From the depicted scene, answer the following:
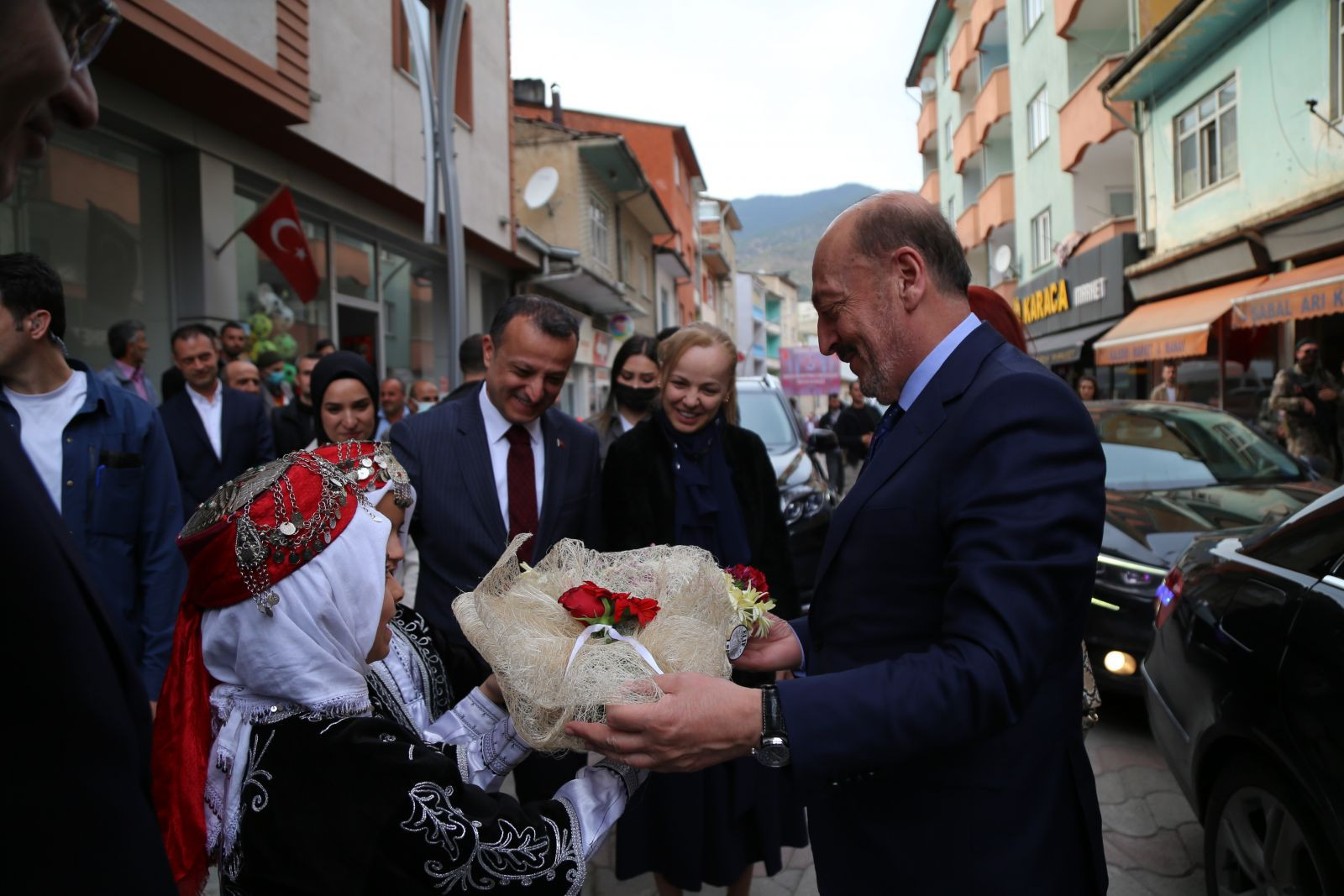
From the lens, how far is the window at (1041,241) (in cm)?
2288

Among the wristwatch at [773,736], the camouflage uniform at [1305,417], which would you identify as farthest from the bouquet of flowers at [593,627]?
the camouflage uniform at [1305,417]

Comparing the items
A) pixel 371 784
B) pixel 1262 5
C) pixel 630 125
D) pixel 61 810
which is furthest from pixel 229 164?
pixel 630 125

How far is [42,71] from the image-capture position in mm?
828

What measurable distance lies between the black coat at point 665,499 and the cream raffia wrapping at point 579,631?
1.17m

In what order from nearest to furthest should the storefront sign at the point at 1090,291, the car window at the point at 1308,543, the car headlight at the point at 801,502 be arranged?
the car window at the point at 1308,543 < the car headlight at the point at 801,502 < the storefront sign at the point at 1090,291

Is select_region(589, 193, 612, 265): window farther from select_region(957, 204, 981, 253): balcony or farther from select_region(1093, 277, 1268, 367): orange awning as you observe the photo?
select_region(1093, 277, 1268, 367): orange awning

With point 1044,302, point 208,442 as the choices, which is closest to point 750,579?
point 208,442

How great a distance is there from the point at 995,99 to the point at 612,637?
27.3 m

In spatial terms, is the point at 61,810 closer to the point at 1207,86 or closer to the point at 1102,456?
the point at 1102,456

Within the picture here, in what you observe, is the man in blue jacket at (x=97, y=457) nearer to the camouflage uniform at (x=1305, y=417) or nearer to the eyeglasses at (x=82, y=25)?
the eyeglasses at (x=82, y=25)

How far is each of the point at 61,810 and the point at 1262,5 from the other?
52.1 feet

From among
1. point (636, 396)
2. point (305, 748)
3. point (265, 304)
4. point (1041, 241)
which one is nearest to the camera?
point (305, 748)

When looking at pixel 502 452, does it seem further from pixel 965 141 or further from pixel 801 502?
pixel 965 141

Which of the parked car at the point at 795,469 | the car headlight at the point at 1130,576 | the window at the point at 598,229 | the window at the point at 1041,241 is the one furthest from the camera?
the window at the point at 1041,241
